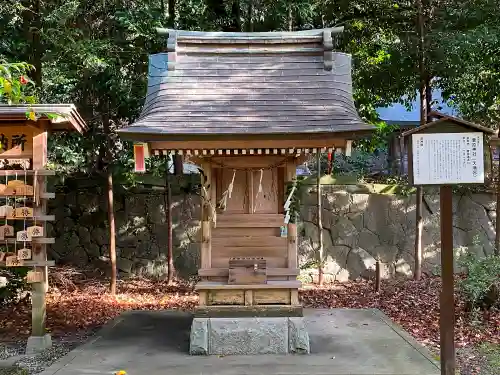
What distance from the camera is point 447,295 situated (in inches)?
197

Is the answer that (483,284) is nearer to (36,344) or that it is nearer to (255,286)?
(255,286)

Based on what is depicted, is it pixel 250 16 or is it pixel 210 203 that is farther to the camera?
pixel 250 16

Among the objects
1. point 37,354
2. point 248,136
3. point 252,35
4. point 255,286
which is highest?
point 252,35


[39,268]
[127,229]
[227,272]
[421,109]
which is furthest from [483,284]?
[127,229]

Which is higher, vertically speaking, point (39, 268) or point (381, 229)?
point (381, 229)

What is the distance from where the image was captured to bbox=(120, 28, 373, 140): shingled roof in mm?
6566

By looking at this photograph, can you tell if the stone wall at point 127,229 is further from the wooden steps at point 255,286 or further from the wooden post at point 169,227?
the wooden steps at point 255,286

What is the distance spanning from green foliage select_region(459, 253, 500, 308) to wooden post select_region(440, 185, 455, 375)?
3160mm

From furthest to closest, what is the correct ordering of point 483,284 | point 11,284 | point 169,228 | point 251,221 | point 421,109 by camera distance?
point 169,228, point 421,109, point 11,284, point 483,284, point 251,221

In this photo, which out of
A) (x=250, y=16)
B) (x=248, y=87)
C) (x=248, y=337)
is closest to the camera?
(x=248, y=337)

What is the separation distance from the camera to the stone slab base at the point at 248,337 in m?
6.84

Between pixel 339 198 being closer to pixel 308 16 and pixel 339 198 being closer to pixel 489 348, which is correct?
pixel 308 16

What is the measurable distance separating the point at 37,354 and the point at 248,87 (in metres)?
4.71

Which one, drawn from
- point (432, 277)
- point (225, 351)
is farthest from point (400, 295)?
point (225, 351)
